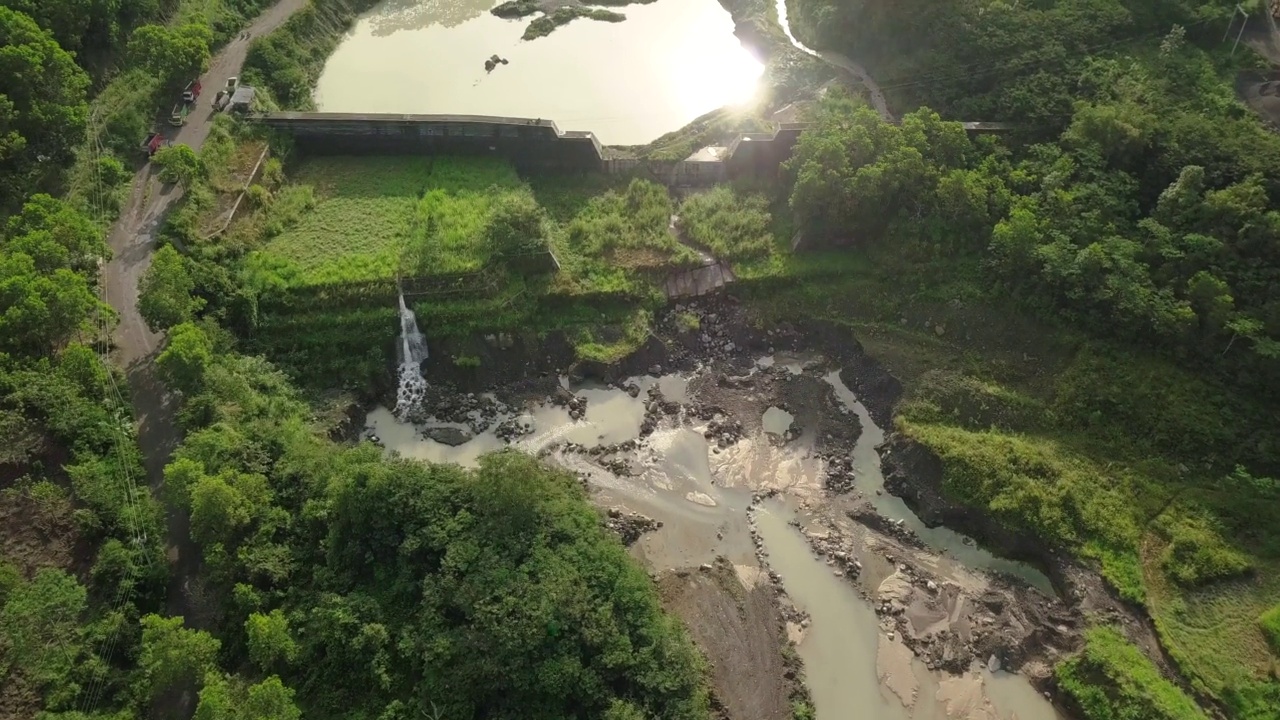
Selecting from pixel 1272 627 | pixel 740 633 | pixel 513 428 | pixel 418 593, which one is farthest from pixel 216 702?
pixel 1272 627

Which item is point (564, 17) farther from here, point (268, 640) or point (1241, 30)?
point (268, 640)

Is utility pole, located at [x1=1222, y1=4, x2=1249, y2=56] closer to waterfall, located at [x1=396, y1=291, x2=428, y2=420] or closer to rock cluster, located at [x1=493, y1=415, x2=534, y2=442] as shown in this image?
rock cluster, located at [x1=493, y1=415, x2=534, y2=442]

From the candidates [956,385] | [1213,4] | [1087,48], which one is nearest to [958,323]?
[956,385]

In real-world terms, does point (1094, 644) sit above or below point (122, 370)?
below

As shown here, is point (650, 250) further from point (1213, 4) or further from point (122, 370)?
point (1213, 4)

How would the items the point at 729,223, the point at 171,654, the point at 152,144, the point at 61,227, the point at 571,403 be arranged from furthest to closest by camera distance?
the point at 729,223, the point at 152,144, the point at 571,403, the point at 61,227, the point at 171,654

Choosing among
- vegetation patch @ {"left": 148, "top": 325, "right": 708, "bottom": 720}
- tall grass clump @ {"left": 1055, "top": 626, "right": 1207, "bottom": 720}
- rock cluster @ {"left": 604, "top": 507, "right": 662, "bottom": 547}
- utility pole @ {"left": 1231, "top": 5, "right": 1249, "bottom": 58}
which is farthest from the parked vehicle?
utility pole @ {"left": 1231, "top": 5, "right": 1249, "bottom": 58}
